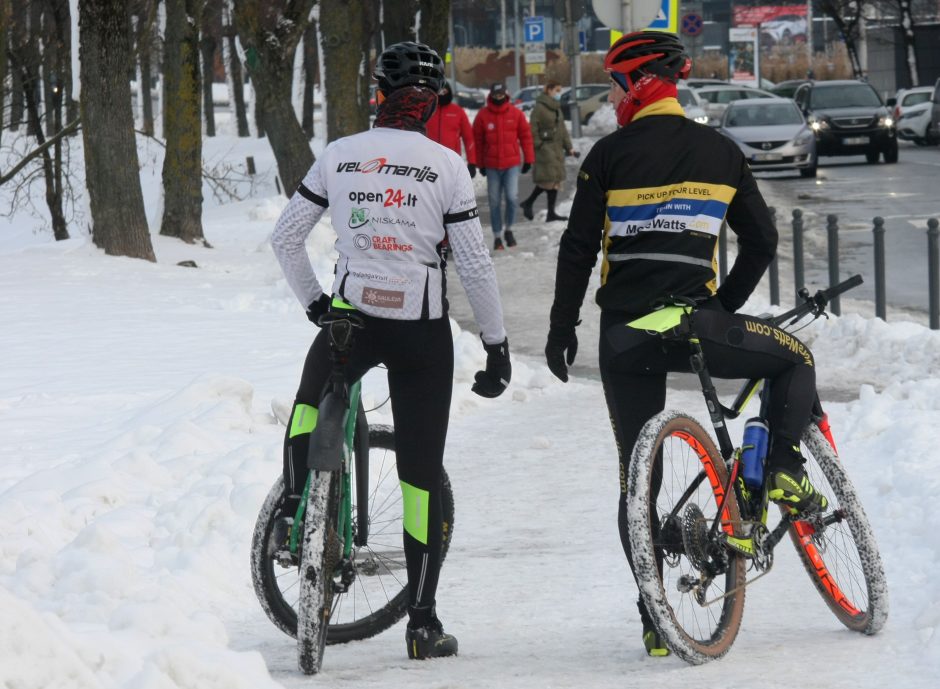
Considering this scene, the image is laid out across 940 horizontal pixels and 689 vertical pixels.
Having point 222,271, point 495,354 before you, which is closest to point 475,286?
point 495,354

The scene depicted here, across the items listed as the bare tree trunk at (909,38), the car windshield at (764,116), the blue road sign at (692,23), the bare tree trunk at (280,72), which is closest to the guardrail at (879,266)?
the bare tree trunk at (280,72)

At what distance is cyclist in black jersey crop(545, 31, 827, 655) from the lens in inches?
180

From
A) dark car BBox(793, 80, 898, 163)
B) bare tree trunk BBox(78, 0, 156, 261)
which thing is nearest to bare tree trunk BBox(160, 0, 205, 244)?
bare tree trunk BBox(78, 0, 156, 261)

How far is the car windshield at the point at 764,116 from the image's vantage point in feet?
99.6

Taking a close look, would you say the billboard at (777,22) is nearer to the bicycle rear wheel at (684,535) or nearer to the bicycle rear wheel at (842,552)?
the bicycle rear wheel at (842,552)

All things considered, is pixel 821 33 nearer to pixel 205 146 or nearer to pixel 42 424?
pixel 205 146

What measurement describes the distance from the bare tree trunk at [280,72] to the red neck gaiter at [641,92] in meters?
19.5

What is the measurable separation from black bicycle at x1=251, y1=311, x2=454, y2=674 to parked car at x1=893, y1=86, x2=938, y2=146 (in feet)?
119

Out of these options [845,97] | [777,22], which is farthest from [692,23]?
[777,22]

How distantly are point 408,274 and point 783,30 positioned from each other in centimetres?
11278

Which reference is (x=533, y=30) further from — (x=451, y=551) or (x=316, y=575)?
(x=316, y=575)

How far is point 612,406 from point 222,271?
515 inches

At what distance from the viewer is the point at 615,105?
187 inches

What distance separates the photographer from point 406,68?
4.64 metres
